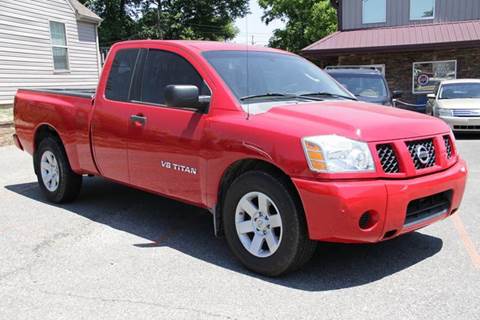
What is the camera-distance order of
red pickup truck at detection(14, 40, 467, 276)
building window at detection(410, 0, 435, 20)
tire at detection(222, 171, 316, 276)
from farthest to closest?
building window at detection(410, 0, 435, 20) → tire at detection(222, 171, 316, 276) → red pickup truck at detection(14, 40, 467, 276)

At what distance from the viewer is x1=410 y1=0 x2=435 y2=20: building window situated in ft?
73.3

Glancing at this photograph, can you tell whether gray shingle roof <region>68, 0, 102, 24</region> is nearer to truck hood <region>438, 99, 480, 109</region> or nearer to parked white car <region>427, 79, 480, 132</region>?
parked white car <region>427, 79, 480, 132</region>

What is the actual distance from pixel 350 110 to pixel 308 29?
36.2m

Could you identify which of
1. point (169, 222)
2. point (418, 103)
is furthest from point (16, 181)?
point (418, 103)

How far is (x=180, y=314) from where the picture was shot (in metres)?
3.45

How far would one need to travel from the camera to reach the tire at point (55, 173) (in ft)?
20.1

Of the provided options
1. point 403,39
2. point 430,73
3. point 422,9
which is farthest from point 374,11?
point 430,73

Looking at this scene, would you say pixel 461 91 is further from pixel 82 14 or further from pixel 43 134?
pixel 82 14

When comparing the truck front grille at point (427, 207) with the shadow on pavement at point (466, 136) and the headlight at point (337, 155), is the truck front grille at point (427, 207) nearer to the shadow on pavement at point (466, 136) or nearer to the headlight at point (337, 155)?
the headlight at point (337, 155)

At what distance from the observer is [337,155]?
142 inches

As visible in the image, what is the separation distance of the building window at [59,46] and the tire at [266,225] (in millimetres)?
15464

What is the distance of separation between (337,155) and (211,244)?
1.76m

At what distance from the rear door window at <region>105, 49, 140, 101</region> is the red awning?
1726 centimetres

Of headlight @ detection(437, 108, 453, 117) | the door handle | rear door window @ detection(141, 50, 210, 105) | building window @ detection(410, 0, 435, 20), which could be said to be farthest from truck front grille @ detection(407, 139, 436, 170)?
building window @ detection(410, 0, 435, 20)
